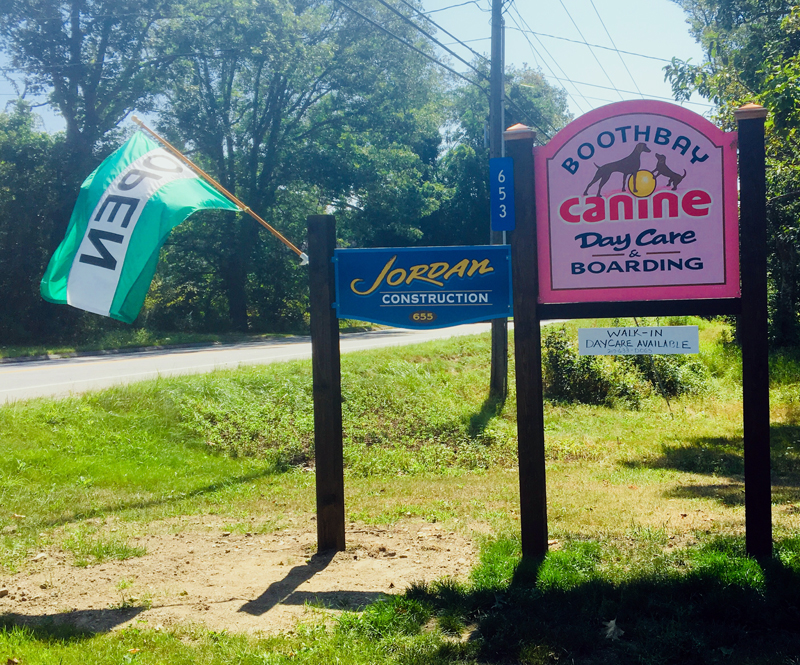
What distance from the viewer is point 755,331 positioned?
17.4 feet

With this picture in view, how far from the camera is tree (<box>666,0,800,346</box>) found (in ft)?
33.8

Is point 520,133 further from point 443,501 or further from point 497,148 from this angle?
point 497,148

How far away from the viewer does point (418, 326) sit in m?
6.07

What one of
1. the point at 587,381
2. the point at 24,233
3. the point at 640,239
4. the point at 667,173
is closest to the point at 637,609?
the point at 640,239

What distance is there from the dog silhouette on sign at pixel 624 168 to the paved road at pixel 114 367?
885 centimetres

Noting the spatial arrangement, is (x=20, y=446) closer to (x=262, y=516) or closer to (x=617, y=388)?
(x=262, y=516)

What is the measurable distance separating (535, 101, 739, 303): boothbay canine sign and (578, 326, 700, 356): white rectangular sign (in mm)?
245

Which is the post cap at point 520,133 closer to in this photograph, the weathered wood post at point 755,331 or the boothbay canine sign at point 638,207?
the boothbay canine sign at point 638,207

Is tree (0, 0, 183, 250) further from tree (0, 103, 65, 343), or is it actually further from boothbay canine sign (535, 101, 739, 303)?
boothbay canine sign (535, 101, 739, 303)

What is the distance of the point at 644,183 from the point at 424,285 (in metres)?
1.82

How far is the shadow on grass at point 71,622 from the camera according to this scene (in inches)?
182

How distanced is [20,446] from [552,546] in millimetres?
6725

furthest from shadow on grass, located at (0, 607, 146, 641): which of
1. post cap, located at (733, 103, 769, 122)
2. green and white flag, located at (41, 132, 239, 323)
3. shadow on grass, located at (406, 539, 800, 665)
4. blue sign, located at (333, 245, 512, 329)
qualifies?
post cap, located at (733, 103, 769, 122)

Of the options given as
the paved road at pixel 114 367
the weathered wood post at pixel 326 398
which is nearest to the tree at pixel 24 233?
the paved road at pixel 114 367
